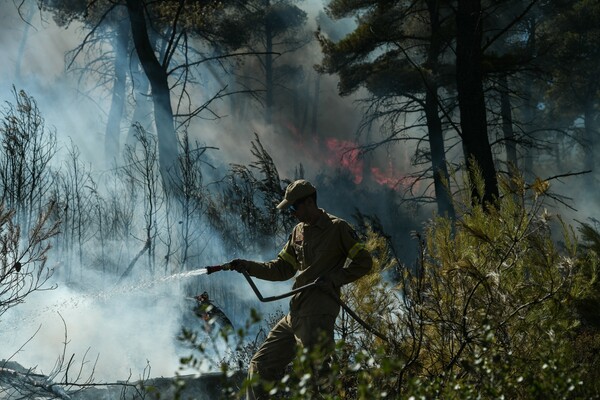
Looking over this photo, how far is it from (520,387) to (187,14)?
508 inches

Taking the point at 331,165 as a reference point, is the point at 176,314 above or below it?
below

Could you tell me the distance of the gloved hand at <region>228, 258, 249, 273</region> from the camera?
5434 mm

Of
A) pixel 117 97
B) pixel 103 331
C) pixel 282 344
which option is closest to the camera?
pixel 282 344

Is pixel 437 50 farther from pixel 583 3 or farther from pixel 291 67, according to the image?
pixel 291 67

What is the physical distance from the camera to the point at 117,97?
1060 inches

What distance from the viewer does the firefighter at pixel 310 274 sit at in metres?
5.40

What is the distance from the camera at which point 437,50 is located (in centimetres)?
1683

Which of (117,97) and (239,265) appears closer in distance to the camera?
(239,265)

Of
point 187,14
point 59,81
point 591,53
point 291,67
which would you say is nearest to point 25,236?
point 187,14

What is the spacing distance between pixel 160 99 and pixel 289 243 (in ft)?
28.5

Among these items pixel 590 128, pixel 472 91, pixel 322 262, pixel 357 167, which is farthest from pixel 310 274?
pixel 357 167

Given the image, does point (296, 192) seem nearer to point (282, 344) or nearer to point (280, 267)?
point (280, 267)

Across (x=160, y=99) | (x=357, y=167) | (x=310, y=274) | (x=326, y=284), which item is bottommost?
(x=326, y=284)

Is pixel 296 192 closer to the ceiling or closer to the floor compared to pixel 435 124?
closer to the floor
